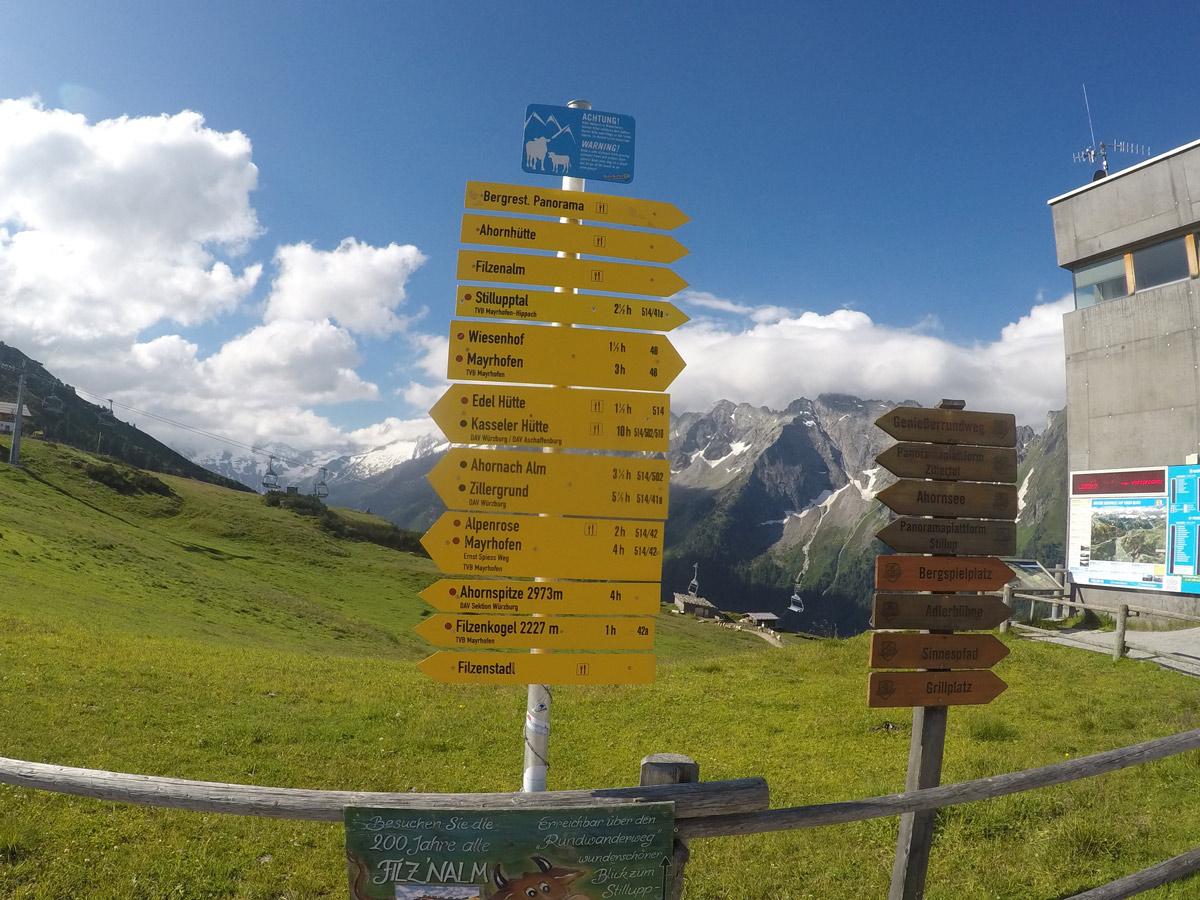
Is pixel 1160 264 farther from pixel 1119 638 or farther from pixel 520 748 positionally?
pixel 520 748

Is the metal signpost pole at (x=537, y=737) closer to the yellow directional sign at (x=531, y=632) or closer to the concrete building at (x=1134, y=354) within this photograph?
the yellow directional sign at (x=531, y=632)

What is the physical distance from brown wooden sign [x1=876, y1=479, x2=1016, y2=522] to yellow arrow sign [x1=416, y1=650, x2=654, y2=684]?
3088 mm

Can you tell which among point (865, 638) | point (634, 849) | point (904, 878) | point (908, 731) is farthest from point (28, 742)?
point (865, 638)

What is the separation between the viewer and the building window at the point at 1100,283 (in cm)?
2720

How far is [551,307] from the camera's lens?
5473 millimetres

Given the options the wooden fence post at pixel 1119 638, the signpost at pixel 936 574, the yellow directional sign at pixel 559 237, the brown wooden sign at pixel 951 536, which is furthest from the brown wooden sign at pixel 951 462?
the wooden fence post at pixel 1119 638

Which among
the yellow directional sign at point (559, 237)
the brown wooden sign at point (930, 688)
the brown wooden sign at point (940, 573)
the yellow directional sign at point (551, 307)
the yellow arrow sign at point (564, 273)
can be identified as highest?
the yellow directional sign at point (559, 237)

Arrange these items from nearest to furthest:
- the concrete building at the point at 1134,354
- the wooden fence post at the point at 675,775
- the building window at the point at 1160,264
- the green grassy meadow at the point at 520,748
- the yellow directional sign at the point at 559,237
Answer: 1. the wooden fence post at the point at 675,775
2. the yellow directional sign at the point at 559,237
3. the green grassy meadow at the point at 520,748
4. the concrete building at the point at 1134,354
5. the building window at the point at 1160,264

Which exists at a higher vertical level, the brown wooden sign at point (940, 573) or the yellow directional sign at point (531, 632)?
the brown wooden sign at point (940, 573)

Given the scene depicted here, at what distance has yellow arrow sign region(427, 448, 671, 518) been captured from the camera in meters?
5.24

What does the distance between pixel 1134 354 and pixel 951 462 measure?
2566 centimetres

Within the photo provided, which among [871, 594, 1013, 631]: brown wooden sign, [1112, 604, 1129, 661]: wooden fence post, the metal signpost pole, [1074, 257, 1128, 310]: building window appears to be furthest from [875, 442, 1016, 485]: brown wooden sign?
[1074, 257, 1128, 310]: building window

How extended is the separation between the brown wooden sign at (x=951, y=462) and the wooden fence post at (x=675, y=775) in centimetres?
349

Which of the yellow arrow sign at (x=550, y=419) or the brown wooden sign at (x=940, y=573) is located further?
the brown wooden sign at (x=940, y=573)
